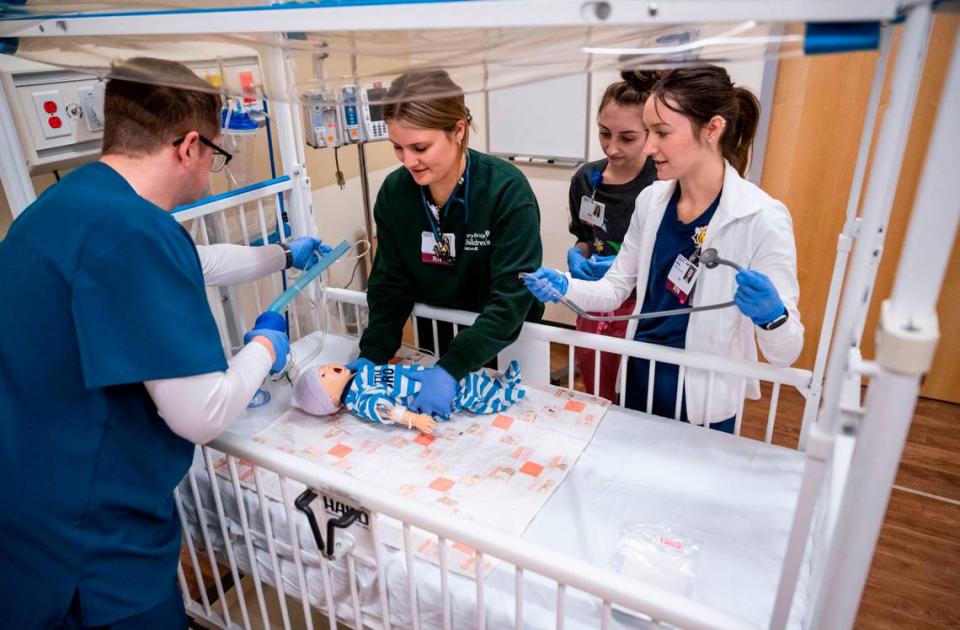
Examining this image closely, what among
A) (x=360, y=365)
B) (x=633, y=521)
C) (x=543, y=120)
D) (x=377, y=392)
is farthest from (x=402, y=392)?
(x=543, y=120)

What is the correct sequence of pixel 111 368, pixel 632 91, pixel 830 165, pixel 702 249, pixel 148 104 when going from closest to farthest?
pixel 111 368
pixel 148 104
pixel 702 249
pixel 632 91
pixel 830 165

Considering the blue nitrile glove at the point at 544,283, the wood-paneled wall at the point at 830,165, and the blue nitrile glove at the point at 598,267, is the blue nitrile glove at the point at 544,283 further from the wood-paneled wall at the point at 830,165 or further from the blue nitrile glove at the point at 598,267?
the wood-paneled wall at the point at 830,165

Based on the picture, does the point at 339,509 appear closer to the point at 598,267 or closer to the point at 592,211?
the point at 598,267

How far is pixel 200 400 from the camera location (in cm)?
101

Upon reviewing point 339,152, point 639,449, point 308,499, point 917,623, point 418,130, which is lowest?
point 917,623

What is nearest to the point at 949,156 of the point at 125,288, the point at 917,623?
the point at 125,288

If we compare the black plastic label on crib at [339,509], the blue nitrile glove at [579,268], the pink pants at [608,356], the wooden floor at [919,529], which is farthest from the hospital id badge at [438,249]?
the wooden floor at [919,529]

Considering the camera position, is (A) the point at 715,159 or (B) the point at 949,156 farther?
(A) the point at 715,159

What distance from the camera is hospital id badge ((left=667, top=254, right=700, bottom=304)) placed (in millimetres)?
1459

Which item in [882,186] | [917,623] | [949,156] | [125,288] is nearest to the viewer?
[949,156]

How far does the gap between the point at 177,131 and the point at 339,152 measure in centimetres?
189

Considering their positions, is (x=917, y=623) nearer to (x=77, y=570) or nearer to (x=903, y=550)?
(x=903, y=550)

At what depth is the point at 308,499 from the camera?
1.14m

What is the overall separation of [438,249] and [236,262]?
20.5 inches
